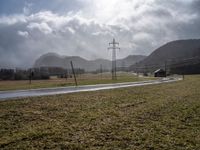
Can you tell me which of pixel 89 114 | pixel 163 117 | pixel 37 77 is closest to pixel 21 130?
pixel 89 114

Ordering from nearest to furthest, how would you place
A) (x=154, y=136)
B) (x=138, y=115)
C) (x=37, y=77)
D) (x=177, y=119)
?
(x=154, y=136), (x=177, y=119), (x=138, y=115), (x=37, y=77)

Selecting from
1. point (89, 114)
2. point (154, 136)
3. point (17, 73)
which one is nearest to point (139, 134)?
point (154, 136)

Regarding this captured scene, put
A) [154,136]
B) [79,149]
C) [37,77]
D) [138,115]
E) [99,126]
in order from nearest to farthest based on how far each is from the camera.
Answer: [79,149], [154,136], [99,126], [138,115], [37,77]

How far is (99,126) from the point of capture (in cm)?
757

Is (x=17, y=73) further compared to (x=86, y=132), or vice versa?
(x=17, y=73)

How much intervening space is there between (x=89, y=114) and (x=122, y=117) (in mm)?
1379

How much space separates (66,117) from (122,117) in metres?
2.15

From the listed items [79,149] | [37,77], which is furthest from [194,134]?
[37,77]

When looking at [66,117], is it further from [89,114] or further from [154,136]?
[154,136]

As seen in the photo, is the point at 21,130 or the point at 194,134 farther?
the point at 21,130

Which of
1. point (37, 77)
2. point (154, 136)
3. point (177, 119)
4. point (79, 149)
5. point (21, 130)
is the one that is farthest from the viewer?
point (37, 77)

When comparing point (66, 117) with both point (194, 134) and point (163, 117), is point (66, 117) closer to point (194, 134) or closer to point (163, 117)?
point (163, 117)

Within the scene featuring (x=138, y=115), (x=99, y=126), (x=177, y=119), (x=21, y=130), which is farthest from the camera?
(x=138, y=115)

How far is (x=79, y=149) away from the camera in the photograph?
545 centimetres
